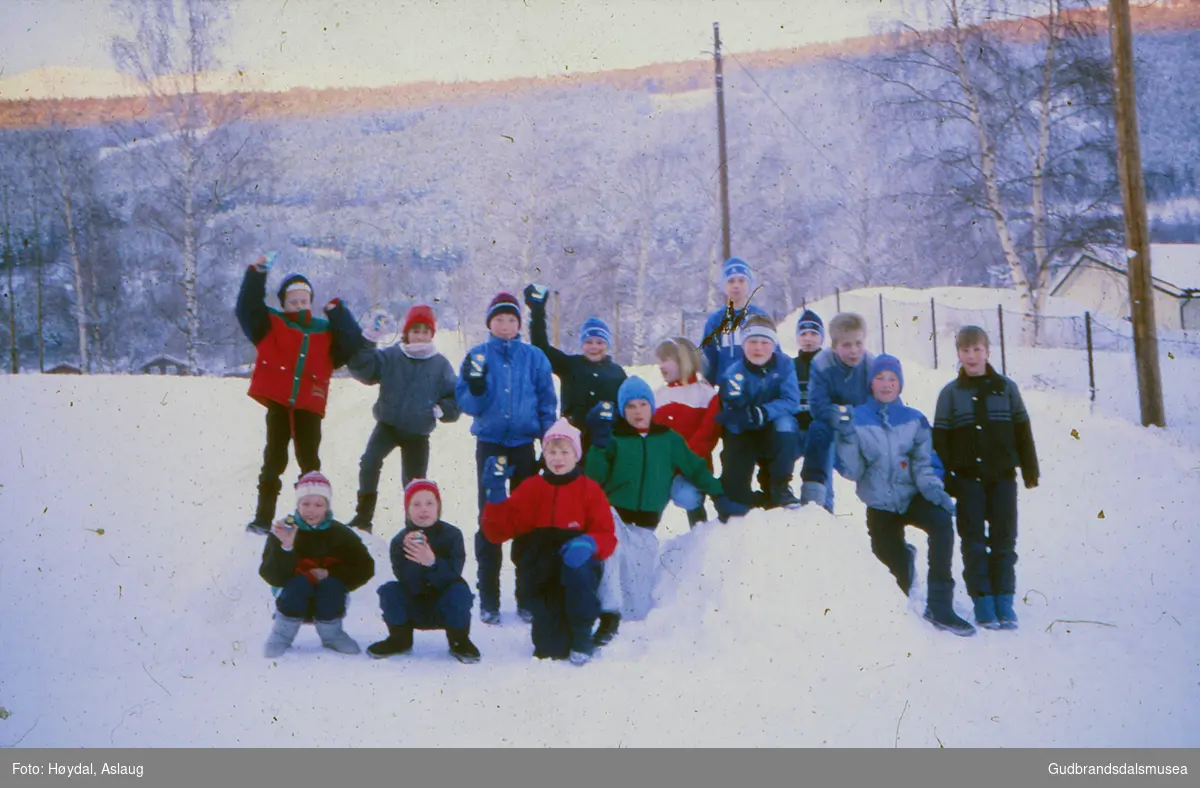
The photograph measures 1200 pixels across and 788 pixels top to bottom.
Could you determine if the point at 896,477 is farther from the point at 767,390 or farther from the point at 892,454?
the point at 767,390

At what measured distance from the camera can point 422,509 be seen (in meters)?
4.46

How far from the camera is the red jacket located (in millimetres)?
4523

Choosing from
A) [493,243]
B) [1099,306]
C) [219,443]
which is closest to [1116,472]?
[219,443]

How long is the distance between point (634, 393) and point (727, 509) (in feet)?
2.62

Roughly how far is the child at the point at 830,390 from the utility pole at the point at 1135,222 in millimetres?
5109

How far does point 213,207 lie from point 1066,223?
16.1 metres

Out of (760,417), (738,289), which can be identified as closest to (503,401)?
(760,417)

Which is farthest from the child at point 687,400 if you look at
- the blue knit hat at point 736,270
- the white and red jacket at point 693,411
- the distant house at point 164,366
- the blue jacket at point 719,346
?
the distant house at point 164,366

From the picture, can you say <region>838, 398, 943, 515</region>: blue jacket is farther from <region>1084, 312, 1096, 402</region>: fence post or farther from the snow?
<region>1084, 312, 1096, 402</region>: fence post

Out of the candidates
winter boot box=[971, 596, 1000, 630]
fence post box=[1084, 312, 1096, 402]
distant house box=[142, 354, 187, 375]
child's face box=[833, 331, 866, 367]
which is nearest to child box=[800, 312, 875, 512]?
child's face box=[833, 331, 866, 367]

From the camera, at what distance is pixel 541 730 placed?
3.71m

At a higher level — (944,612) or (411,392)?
(411,392)

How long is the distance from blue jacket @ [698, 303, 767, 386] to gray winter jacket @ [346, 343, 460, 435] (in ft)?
5.35

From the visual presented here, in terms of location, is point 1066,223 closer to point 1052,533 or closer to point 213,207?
point 1052,533
